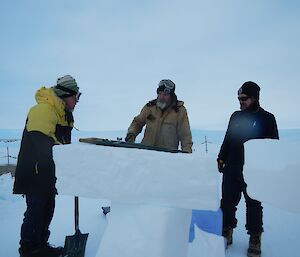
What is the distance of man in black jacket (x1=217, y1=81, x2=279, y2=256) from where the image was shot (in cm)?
316

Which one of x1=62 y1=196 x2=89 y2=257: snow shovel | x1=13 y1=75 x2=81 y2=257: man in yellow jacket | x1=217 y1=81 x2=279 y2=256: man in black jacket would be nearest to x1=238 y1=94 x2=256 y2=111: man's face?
x1=217 y1=81 x2=279 y2=256: man in black jacket

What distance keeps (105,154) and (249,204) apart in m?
2.06

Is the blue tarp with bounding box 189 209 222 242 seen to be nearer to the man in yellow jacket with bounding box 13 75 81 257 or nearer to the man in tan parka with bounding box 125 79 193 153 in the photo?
the man in tan parka with bounding box 125 79 193 153

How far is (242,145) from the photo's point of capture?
333 cm

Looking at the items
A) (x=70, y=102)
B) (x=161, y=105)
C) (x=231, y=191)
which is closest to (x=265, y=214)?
(x=231, y=191)

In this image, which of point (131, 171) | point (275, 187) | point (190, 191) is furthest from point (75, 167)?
point (275, 187)

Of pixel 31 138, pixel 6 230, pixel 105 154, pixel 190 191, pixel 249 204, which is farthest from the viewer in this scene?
pixel 6 230

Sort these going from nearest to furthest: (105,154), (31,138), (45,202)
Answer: (105,154)
(31,138)
(45,202)

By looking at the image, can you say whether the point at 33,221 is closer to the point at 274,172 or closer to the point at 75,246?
the point at 75,246

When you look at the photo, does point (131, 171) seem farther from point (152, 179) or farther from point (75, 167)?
point (75, 167)

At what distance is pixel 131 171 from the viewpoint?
5.42ft

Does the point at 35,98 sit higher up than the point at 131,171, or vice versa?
the point at 35,98

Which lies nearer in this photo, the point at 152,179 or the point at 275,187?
the point at 275,187

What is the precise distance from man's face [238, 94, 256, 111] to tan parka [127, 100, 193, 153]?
2.62ft
